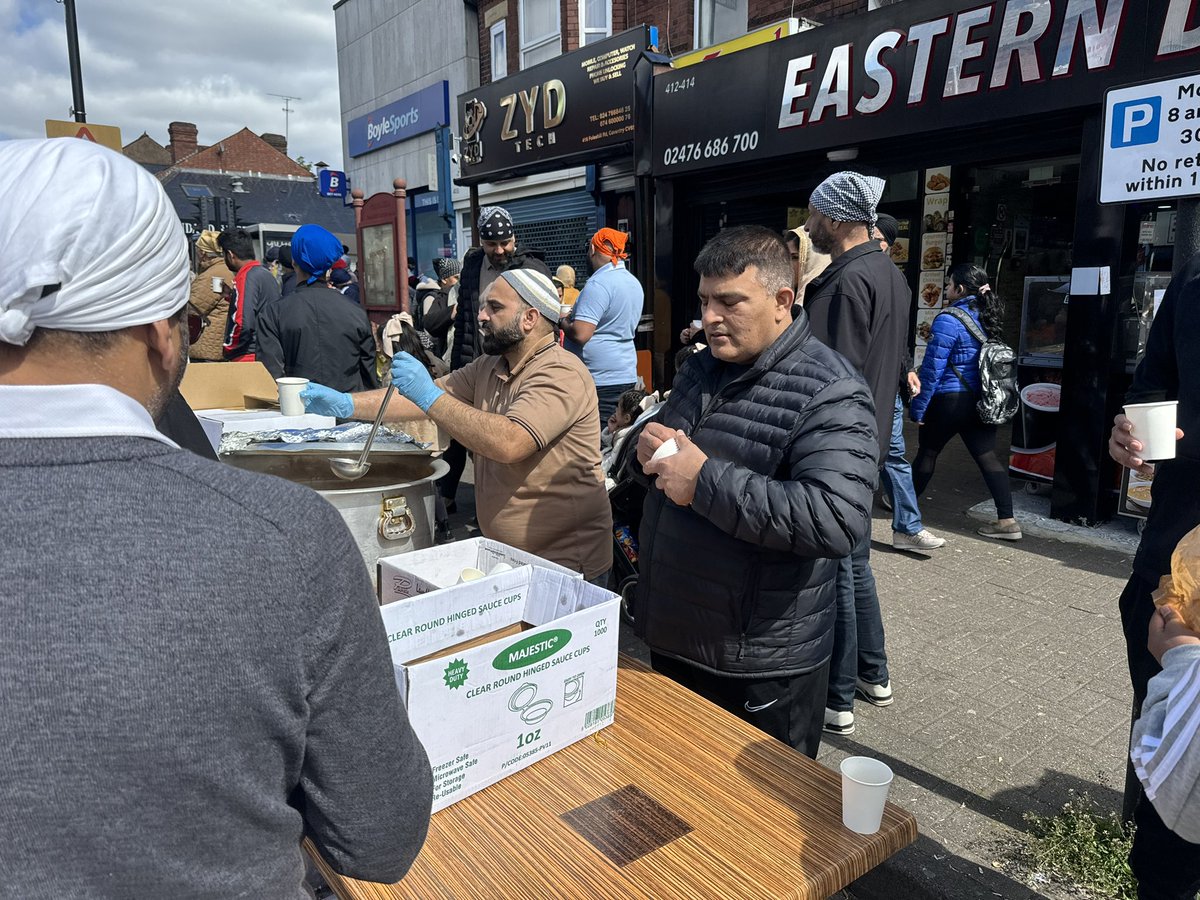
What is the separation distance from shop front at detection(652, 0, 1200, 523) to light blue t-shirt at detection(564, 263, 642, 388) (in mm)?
1742

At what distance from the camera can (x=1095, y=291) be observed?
210 inches

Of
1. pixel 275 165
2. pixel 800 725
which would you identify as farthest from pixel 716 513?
pixel 275 165

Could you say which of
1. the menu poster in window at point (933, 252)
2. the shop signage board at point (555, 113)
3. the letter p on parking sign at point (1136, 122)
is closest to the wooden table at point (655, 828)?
the letter p on parking sign at point (1136, 122)

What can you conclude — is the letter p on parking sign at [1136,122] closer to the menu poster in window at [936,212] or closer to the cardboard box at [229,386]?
the menu poster in window at [936,212]

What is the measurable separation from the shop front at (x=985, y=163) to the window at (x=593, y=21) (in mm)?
4354

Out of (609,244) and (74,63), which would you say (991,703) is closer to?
(609,244)

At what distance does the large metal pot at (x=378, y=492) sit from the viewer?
3.00 m

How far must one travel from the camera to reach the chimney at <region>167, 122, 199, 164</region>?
139 ft

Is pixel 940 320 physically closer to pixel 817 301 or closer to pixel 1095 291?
pixel 1095 291

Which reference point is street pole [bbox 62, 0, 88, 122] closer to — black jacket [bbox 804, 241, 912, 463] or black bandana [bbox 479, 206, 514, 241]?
black bandana [bbox 479, 206, 514, 241]

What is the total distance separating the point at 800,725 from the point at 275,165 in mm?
50932

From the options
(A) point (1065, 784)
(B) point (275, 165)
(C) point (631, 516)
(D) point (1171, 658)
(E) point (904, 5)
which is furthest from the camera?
(B) point (275, 165)

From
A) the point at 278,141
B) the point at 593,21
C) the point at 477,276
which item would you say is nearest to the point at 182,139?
the point at 278,141

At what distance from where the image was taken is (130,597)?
2.55ft
